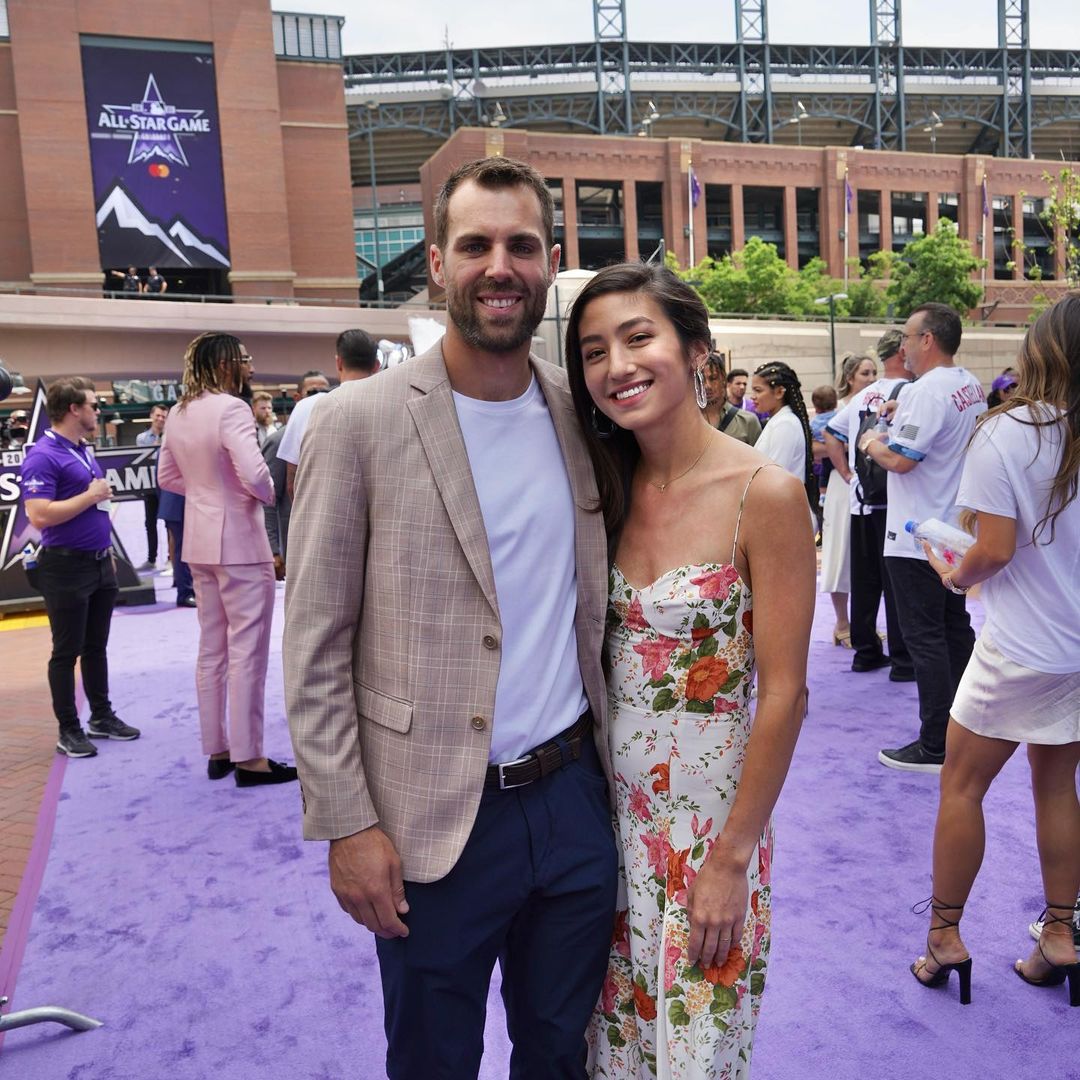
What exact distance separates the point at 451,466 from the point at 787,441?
4263 mm

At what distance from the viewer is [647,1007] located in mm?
1982

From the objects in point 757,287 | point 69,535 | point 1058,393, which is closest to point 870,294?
point 757,287

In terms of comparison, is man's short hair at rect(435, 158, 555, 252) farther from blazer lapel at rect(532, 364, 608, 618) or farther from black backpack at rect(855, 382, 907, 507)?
black backpack at rect(855, 382, 907, 507)

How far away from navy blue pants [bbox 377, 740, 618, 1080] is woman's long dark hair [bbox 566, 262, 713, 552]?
0.57 m

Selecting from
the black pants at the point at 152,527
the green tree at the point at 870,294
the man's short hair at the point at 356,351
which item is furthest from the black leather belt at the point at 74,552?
the green tree at the point at 870,294

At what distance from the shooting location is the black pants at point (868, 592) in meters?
6.32

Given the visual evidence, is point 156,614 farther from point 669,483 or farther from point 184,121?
point 184,121

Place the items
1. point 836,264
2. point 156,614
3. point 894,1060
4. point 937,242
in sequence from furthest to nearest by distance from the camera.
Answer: point 836,264, point 937,242, point 156,614, point 894,1060

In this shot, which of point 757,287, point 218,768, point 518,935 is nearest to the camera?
point 518,935

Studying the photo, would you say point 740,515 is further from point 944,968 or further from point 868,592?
point 868,592

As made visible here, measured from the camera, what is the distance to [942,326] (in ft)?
15.1

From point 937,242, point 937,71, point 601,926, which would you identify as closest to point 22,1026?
point 601,926

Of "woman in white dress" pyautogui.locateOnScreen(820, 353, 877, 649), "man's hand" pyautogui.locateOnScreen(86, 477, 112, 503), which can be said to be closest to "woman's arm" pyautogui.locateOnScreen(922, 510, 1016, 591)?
"woman in white dress" pyautogui.locateOnScreen(820, 353, 877, 649)

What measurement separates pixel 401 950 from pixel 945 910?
6.31ft
